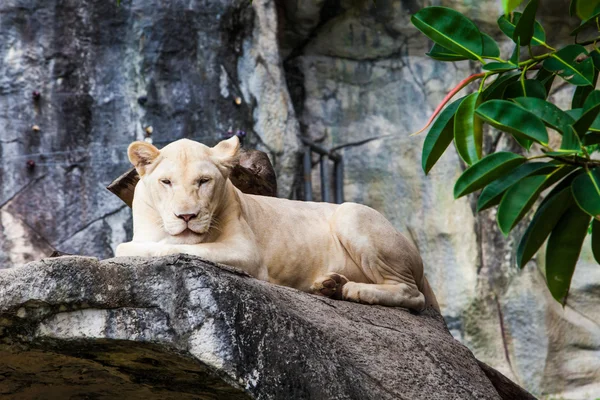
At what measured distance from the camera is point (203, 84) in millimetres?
9391

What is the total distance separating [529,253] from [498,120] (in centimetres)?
54

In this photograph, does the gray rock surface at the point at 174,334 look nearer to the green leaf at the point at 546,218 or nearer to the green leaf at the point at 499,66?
the green leaf at the point at 546,218

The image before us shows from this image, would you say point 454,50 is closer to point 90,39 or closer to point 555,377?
point 90,39

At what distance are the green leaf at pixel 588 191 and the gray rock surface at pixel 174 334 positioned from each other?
4.15ft

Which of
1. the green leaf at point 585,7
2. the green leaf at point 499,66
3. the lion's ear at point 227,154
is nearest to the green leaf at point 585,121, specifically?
the green leaf at point 585,7

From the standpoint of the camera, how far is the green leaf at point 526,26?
3.45 meters

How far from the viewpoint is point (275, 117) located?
377 inches

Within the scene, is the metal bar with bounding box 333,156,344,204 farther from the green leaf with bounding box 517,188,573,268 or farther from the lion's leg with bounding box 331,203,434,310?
the green leaf with bounding box 517,188,573,268

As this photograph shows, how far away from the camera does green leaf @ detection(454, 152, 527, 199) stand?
3.29m

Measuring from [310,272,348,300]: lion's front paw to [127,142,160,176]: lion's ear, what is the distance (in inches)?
42.9

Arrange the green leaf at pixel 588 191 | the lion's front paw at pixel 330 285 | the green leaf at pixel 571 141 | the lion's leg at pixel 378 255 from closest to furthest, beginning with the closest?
the green leaf at pixel 588 191 < the green leaf at pixel 571 141 < the lion's front paw at pixel 330 285 < the lion's leg at pixel 378 255

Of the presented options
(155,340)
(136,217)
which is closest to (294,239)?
(136,217)

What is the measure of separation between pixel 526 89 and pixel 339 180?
21.4 ft

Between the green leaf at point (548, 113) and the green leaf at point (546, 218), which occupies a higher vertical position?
the green leaf at point (548, 113)
